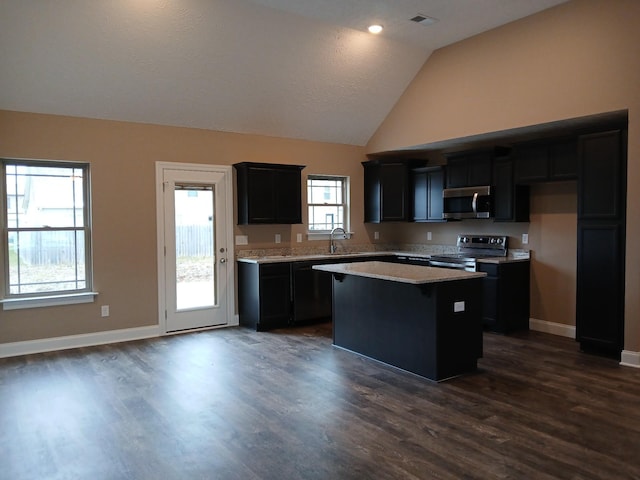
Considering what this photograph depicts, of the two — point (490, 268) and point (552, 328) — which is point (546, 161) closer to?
point (490, 268)

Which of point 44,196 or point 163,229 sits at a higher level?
point 44,196

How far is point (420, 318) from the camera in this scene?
4305mm

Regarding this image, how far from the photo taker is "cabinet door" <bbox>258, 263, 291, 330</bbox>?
6.16 metres

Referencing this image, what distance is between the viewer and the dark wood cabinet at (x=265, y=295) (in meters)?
6.15

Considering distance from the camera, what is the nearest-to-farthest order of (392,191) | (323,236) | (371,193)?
(323,236), (392,191), (371,193)

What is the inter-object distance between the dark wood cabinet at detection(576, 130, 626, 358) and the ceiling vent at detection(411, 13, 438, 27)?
1912mm

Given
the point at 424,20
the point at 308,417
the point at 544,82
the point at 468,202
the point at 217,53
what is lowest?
the point at 308,417

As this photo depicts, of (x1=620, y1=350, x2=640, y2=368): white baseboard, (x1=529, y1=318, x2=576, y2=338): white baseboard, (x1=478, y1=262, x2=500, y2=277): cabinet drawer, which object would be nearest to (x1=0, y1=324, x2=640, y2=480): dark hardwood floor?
(x1=620, y1=350, x2=640, y2=368): white baseboard

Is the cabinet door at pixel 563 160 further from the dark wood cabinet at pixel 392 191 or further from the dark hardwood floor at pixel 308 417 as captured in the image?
the dark wood cabinet at pixel 392 191

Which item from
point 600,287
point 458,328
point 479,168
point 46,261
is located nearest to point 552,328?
point 600,287

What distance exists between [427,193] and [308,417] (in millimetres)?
4529

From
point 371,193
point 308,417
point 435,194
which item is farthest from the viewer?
point 371,193

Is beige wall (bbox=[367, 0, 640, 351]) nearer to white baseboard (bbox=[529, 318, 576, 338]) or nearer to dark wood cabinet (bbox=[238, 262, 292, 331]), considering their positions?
white baseboard (bbox=[529, 318, 576, 338])

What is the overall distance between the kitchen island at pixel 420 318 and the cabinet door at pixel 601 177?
149 centimetres
